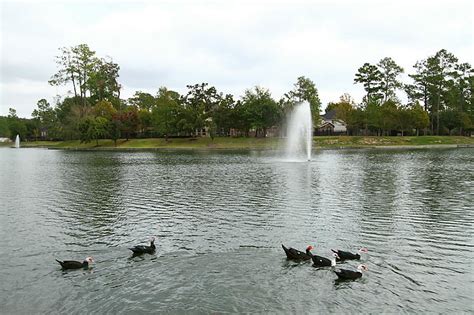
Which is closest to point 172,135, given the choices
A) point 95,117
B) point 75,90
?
point 95,117

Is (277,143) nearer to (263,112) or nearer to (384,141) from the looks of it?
(263,112)

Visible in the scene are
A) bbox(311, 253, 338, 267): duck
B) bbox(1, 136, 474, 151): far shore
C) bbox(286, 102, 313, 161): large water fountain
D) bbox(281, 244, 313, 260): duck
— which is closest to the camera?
bbox(311, 253, 338, 267): duck

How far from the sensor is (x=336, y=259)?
54.9 ft

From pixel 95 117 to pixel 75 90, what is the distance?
12445 millimetres

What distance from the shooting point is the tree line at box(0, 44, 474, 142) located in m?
111

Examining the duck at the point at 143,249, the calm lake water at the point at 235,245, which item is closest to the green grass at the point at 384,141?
the calm lake water at the point at 235,245

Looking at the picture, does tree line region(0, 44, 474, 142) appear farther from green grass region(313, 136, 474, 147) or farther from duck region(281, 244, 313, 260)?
duck region(281, 244, 313, 260)

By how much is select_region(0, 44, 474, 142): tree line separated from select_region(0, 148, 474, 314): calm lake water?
251 feet

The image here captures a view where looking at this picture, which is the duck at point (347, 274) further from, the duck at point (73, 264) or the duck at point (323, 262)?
the duck at point (73, 264)

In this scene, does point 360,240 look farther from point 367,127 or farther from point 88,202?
point 367,127

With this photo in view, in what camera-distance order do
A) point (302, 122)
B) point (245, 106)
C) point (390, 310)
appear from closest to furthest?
point (390, 310), point (302, 122), point (245, 106)

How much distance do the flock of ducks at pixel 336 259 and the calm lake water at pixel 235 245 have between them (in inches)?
12.1

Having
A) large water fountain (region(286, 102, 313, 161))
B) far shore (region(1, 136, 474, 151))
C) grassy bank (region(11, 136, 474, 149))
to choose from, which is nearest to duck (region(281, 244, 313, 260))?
large water fountain (region(286, 102, 313, 161))

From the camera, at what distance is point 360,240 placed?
1953 centimetres
